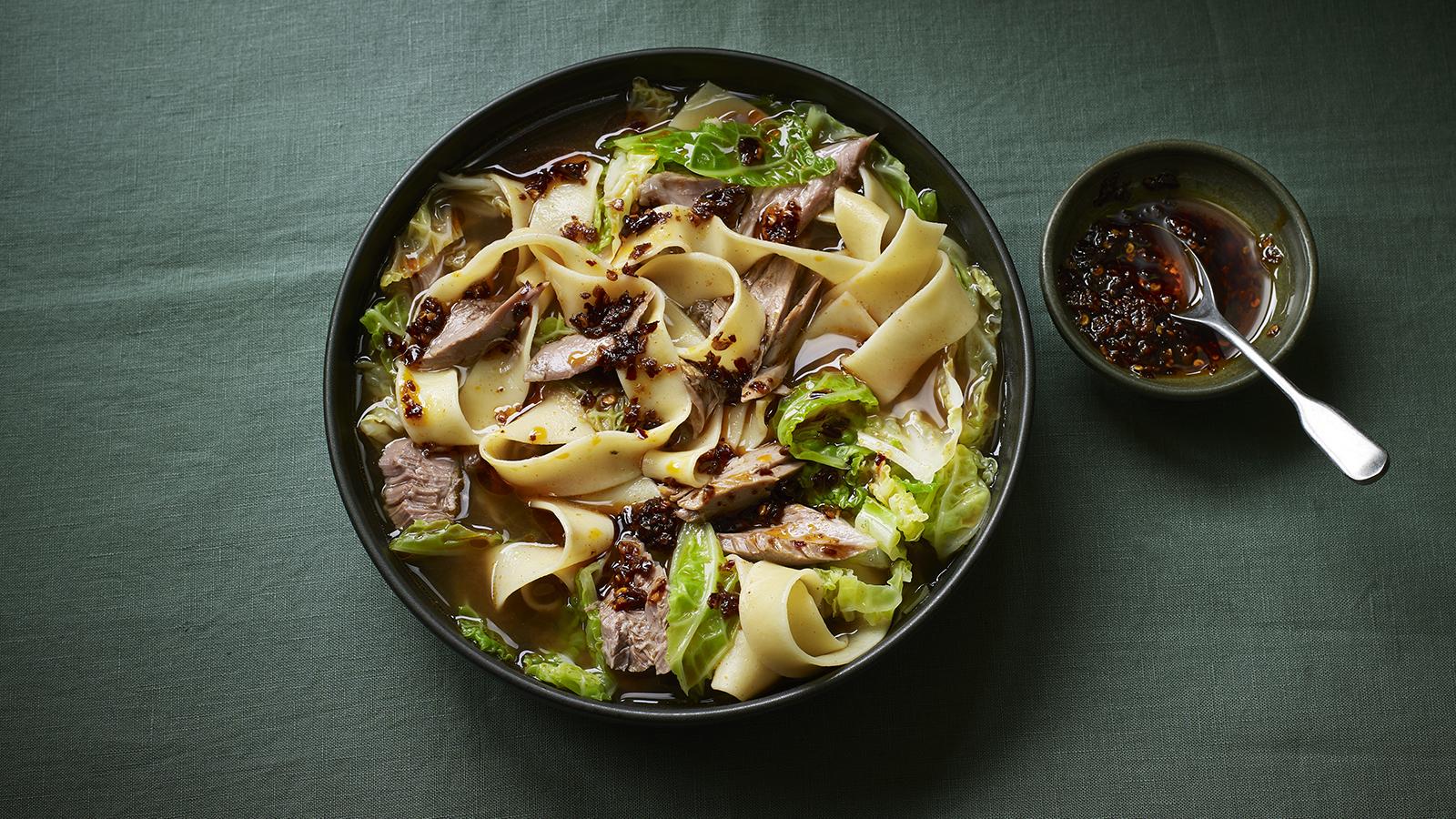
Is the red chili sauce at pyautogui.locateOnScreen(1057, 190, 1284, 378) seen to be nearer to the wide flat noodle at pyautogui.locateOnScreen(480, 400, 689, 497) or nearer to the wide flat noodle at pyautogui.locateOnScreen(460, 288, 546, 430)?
the wide flat noodle at pyautogui.locateOnScreen(480, 400, 689, 497)

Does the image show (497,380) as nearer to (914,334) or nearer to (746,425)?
(746,425)

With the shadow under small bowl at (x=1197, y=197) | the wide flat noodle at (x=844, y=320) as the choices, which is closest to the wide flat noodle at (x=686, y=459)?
the wide flat noodle at (x=844, y=320)

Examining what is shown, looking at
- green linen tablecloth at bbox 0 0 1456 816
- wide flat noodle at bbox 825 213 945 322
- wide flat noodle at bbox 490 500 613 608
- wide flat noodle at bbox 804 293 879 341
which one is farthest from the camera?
green linen tablecloth at bbox 0 0 1456 816

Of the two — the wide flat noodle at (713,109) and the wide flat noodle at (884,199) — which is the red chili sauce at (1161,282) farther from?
the wide flat noodle at (713,109)

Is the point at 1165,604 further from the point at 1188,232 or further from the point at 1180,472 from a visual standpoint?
the point at 1188,232

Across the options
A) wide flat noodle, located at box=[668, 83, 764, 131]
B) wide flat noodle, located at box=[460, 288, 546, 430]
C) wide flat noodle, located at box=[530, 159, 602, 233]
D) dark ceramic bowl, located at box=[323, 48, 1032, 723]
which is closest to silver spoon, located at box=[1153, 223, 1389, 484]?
dark ceramic bowl, located at box=[323, 48, 1032, 723]

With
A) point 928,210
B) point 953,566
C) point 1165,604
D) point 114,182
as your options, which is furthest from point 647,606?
point 114,182

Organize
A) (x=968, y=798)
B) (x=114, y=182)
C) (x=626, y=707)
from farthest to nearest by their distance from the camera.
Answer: (x=114, y=182)
(x=968, y=798)
(x=626, y=707)
